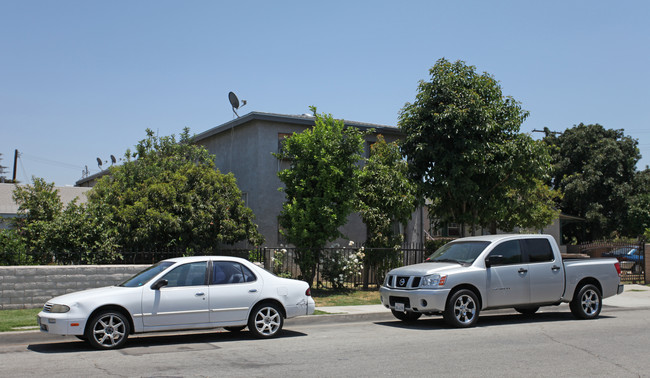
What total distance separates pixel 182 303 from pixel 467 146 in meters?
12.1

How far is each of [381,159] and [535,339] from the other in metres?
10.7

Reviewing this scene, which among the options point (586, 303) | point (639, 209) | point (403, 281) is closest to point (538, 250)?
point (586, 303)

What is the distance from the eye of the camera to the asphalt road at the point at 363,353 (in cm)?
765

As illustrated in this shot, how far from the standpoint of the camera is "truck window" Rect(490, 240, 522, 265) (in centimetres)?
1233

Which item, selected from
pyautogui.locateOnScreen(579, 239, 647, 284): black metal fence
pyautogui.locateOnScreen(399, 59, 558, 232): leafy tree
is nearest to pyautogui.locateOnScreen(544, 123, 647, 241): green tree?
pyautogui.locateOnScreen(579, 239, 647, 284): black metal fence

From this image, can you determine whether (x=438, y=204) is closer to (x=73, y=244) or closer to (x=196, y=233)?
(x=196, y=233)

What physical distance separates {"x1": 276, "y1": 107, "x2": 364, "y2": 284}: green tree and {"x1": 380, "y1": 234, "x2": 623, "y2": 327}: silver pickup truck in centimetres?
457

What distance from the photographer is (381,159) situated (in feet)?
66.5

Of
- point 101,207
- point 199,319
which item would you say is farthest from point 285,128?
point 199,319

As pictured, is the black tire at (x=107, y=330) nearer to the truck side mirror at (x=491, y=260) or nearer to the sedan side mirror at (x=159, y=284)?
the sedan side mirror at (x=159, y=284)

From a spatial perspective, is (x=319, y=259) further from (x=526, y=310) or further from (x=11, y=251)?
(x=11, y=251)

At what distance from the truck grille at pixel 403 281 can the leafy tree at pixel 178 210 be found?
665 cm

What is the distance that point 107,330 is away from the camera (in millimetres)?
9180

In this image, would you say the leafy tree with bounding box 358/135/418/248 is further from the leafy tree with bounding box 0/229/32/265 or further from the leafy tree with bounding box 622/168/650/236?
the leafy tree with bounding box 622/168/650/236
